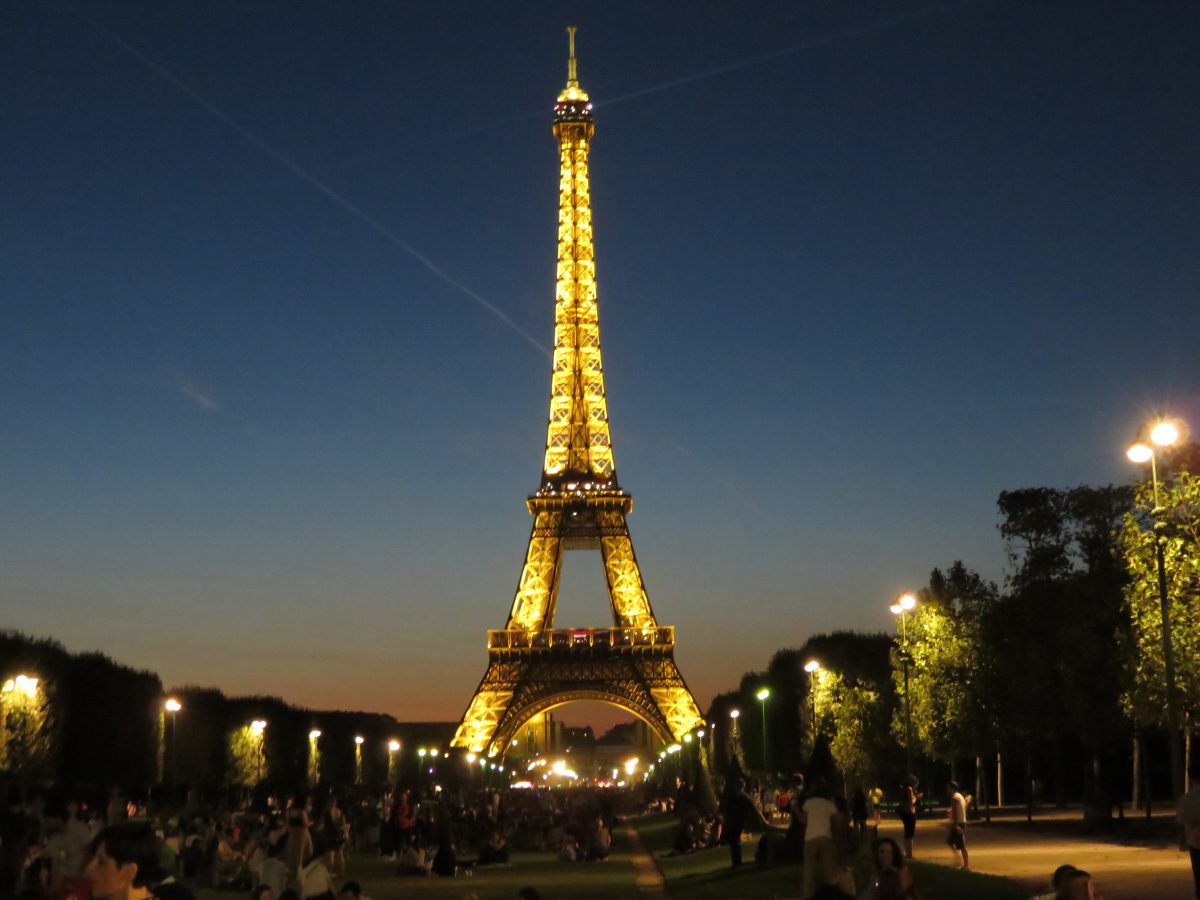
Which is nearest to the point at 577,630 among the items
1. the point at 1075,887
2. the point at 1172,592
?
the point at 1172,592

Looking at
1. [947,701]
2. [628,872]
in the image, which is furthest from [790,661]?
[628,872]

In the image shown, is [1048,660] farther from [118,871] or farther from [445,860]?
[118,871]

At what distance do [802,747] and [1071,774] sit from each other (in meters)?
13.9

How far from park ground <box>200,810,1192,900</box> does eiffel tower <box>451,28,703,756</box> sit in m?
43.6

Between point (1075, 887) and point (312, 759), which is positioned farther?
point (312, 759)

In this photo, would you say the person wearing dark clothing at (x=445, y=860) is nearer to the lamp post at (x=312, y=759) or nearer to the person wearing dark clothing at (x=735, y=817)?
the person wearing dark clothing at (x=735, y=817)

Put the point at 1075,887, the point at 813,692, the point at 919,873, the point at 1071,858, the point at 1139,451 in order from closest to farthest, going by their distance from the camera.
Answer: the point at 1075,887 → the point at 919,873 → the point at 1139,451 → the point at 1071,858 → the point at 813,692

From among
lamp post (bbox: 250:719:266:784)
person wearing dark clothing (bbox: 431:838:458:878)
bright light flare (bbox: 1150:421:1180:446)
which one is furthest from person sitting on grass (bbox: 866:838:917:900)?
lamp post (bbox: 250:719:266:784)

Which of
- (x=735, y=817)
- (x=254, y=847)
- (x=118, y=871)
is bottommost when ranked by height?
(x=254, y=847)

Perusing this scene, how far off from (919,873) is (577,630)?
2619 inches

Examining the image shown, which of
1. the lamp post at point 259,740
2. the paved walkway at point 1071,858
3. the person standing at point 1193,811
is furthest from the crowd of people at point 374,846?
the lamp post at point 259,740

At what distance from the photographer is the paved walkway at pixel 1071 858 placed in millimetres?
24531

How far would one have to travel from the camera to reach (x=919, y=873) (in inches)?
1064

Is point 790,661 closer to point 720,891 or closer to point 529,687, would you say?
point 529,687
